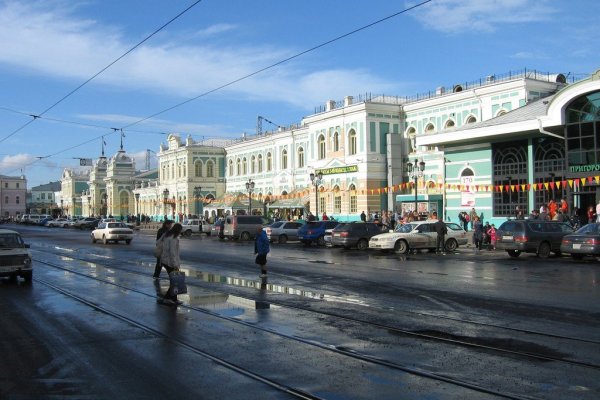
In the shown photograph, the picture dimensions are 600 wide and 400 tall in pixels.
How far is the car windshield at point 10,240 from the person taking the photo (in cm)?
1681

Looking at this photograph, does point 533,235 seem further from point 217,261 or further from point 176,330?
point 176,330

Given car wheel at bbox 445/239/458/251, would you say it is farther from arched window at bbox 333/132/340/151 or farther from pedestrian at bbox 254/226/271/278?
arched window at bbox 333/132/340/151

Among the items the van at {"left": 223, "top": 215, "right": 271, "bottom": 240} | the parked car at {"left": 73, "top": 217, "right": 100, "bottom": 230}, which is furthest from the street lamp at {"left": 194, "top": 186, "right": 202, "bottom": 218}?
the van at {"left": 223, "top": 215, "right": 271, "bottom": 240}

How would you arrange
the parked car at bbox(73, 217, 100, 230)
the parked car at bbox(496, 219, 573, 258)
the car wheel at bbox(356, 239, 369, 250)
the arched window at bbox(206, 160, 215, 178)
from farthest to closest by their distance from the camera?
the arched window at bbox(206, 160, 215, 178) < the parked car at bbox(73, 217, 100, 230) < the car wheel at bbox(356, 239, 369, 250) < the parked car at bbox(496, 219, 573, 258)

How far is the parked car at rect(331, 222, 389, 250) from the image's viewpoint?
3106 centimetres

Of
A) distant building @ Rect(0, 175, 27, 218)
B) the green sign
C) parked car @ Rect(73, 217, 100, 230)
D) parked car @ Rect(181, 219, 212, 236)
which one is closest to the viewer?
the green sign

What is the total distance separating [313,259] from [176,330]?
1525cm

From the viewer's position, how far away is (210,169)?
3278 inches

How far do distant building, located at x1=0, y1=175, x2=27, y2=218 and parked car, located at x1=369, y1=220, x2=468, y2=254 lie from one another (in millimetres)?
143287

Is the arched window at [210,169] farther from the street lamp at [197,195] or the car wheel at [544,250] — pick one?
the car wheel at [544,250]

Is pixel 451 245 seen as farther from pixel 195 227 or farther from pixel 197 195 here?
pixel 197 195

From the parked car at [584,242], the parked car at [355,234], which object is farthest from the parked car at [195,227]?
the parked car at [584,242]

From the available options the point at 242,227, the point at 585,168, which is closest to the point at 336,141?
the point at 242,227

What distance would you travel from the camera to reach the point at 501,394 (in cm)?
618
